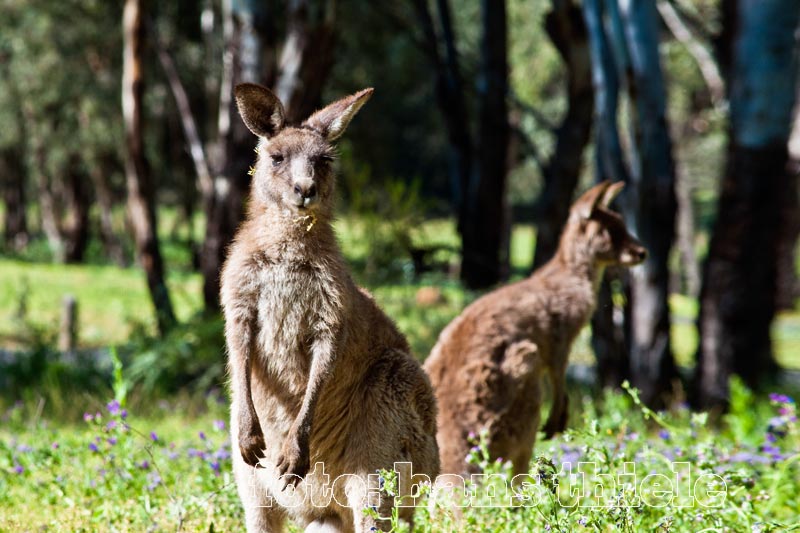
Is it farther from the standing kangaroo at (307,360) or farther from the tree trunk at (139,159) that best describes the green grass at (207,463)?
the tree trunk at (139,159)

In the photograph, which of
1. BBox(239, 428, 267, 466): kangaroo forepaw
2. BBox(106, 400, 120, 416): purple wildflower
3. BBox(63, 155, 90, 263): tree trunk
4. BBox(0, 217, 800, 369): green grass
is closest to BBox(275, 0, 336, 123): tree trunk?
BBox(0, 217, 800, 369): green grass

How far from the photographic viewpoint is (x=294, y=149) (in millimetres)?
3299

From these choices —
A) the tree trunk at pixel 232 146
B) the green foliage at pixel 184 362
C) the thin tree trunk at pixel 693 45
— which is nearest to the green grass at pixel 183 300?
the tree trunk at pixel 232 146

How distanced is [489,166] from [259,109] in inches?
317

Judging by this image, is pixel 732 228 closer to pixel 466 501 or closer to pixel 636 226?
pixel 636 226

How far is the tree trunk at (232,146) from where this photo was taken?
847 cm

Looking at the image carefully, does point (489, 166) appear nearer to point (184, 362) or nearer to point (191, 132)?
point (191, 132)

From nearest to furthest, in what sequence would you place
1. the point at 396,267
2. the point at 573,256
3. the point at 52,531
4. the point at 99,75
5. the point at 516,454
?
the point at 52,531
the point at 516,454
the point at 573,256
the point at 396,267
the point at 99,75

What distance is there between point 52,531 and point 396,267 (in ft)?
21.3

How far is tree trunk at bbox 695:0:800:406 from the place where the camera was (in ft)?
25.6

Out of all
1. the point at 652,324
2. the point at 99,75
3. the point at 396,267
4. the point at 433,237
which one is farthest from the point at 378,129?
the point at 652,324

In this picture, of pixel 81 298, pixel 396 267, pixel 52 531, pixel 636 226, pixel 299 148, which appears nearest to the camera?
pixel 299 148

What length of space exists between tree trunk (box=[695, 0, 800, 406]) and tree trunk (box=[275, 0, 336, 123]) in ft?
12.1

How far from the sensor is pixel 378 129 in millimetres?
24594
